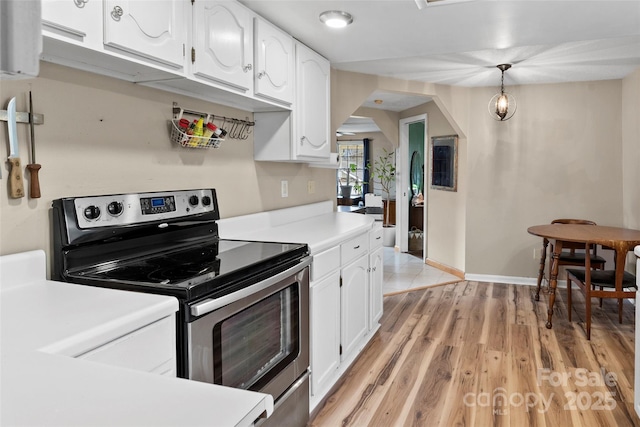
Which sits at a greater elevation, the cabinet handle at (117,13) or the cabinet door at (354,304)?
the cabinet handle at (117,13)

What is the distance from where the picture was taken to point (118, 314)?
1.16m

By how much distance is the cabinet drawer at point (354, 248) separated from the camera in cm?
267

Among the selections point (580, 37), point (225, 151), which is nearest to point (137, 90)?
point (225, 151)

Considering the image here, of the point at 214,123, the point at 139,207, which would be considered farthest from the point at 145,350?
the point at 214,123

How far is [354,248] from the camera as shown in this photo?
2.87 m

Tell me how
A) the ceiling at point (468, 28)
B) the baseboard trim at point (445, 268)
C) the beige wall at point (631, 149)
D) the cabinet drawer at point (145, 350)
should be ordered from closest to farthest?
1. the cabinet drawer at point (145, 350)
2. the ceiling at point (468, 28)
3. the beige wall at point (631, 149)
4. the baseboard trim at point (445, 268)

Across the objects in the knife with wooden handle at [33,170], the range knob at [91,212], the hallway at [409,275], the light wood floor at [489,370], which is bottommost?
the light wood floor at [489,370]

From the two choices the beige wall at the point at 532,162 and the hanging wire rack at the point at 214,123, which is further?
the beige wall at the point at 532,162

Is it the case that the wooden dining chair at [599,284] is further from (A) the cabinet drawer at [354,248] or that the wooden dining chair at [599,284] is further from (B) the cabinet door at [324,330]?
(B) the cabinet door at [324,330]

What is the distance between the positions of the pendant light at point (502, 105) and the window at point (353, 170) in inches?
249

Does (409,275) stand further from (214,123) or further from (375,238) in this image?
(214,123)

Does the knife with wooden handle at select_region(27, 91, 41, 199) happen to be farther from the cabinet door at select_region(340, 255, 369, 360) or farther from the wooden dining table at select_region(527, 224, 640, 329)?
the wooden dining table at select_region(527, 224, 640, 329)

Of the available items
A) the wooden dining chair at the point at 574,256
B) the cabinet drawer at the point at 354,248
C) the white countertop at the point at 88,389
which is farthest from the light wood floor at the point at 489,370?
the white countertop at the point at 88,389

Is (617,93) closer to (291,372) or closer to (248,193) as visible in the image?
(248,193)
